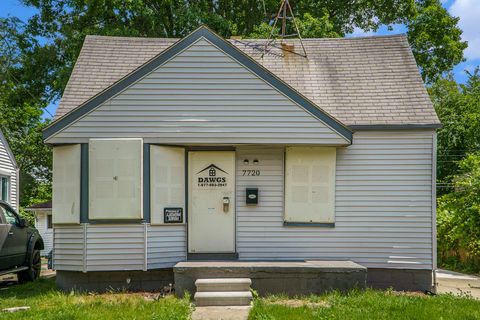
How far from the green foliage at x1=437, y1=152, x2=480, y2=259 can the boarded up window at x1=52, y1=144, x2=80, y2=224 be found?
32.2 feet

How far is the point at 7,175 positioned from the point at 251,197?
1126cm

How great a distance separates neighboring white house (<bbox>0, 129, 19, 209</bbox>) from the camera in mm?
16567

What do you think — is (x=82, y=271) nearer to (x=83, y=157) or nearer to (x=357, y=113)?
(x=83, y=157)

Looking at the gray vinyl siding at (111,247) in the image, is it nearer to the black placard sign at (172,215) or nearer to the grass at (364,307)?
the black placard sign at (172,215)

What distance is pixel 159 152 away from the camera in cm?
909

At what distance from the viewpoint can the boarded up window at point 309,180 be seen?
31.2ft

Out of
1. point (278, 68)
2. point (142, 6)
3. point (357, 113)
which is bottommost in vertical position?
point (357, 113)

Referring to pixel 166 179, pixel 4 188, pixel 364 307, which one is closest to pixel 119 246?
pixel 166 179

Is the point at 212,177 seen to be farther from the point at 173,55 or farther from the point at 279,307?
the point at 279,307

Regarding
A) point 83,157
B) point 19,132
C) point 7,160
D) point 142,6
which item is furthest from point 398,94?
point 19,132

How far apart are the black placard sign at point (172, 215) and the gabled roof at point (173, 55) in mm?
2391

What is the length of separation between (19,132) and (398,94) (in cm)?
2200

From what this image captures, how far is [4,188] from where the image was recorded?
1716 cm

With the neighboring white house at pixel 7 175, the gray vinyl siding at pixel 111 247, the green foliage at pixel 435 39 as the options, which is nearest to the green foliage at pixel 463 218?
the gray vinyl siding at pixel 111 247
